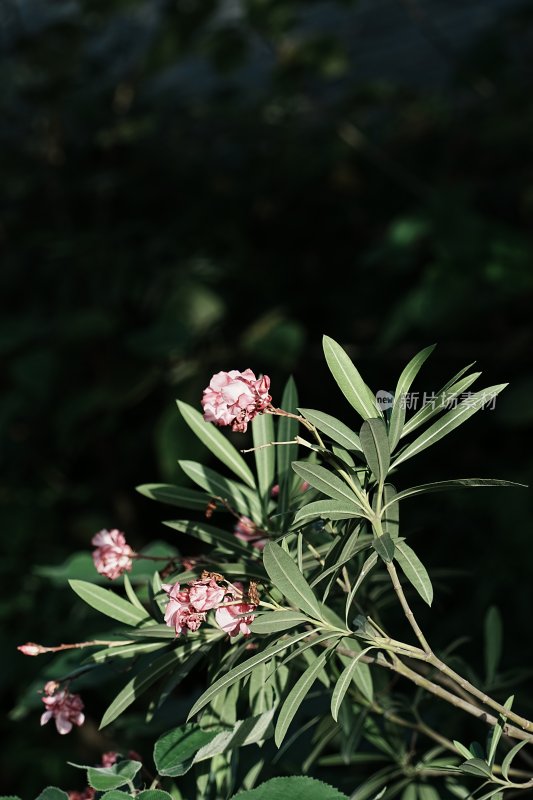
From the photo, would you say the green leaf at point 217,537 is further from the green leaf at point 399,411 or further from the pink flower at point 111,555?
the green leaf at point 399,411

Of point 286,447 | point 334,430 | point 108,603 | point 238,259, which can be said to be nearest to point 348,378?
point 334,430

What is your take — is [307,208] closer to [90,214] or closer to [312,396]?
[90,214]

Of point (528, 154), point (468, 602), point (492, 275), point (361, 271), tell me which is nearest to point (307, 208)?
point (361, 271)

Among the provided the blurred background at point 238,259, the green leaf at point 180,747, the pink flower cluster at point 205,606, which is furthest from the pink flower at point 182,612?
the blurred background at point 238,259

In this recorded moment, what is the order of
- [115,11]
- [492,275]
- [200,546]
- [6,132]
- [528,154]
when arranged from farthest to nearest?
[6,132]
[528,154]
[115,11]
[200,546]
[492,275]

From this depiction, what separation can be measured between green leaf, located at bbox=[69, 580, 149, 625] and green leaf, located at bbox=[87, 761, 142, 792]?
106 millimetres

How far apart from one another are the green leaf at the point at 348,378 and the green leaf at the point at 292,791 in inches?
8.8

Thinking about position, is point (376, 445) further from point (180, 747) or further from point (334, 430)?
point (180, 747)

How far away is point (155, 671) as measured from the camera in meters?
0.59

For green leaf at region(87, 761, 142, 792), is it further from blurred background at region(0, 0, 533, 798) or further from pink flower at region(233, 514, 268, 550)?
blurred background at region(0, 0, 533, 798)

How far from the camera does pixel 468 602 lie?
168cm

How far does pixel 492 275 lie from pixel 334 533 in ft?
5.19

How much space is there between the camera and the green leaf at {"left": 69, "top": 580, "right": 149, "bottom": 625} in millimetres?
616

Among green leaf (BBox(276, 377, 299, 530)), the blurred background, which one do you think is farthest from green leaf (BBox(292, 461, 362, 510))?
the blurred background
